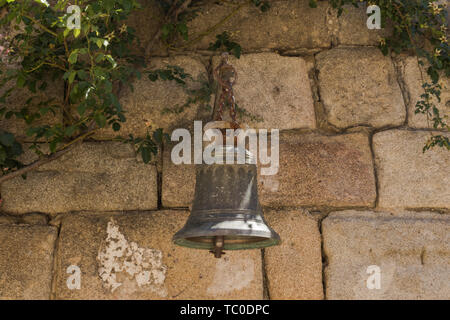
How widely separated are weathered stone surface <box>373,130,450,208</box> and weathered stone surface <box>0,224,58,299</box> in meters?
1.77

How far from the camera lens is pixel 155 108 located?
3316 mm

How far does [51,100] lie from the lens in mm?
3209

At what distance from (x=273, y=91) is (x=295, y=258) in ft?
3.06

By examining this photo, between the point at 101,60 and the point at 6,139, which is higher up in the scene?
the point at 101,60

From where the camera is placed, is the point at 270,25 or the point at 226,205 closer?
the point at 226,205

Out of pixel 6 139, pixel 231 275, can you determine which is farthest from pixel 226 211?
pixel 6 139

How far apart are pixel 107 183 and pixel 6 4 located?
3.41ft

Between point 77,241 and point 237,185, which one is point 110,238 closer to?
point 77,241

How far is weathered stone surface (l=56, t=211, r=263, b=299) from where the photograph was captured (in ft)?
9.97

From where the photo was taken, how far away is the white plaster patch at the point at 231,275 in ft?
10.1

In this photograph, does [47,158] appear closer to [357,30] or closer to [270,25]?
[270,25]

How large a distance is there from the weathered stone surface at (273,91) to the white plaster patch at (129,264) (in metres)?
0.89

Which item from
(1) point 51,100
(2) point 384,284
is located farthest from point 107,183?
(2) point 384,284

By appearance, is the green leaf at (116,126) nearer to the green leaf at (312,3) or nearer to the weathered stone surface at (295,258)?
the weathered stone surface at (295,258)
